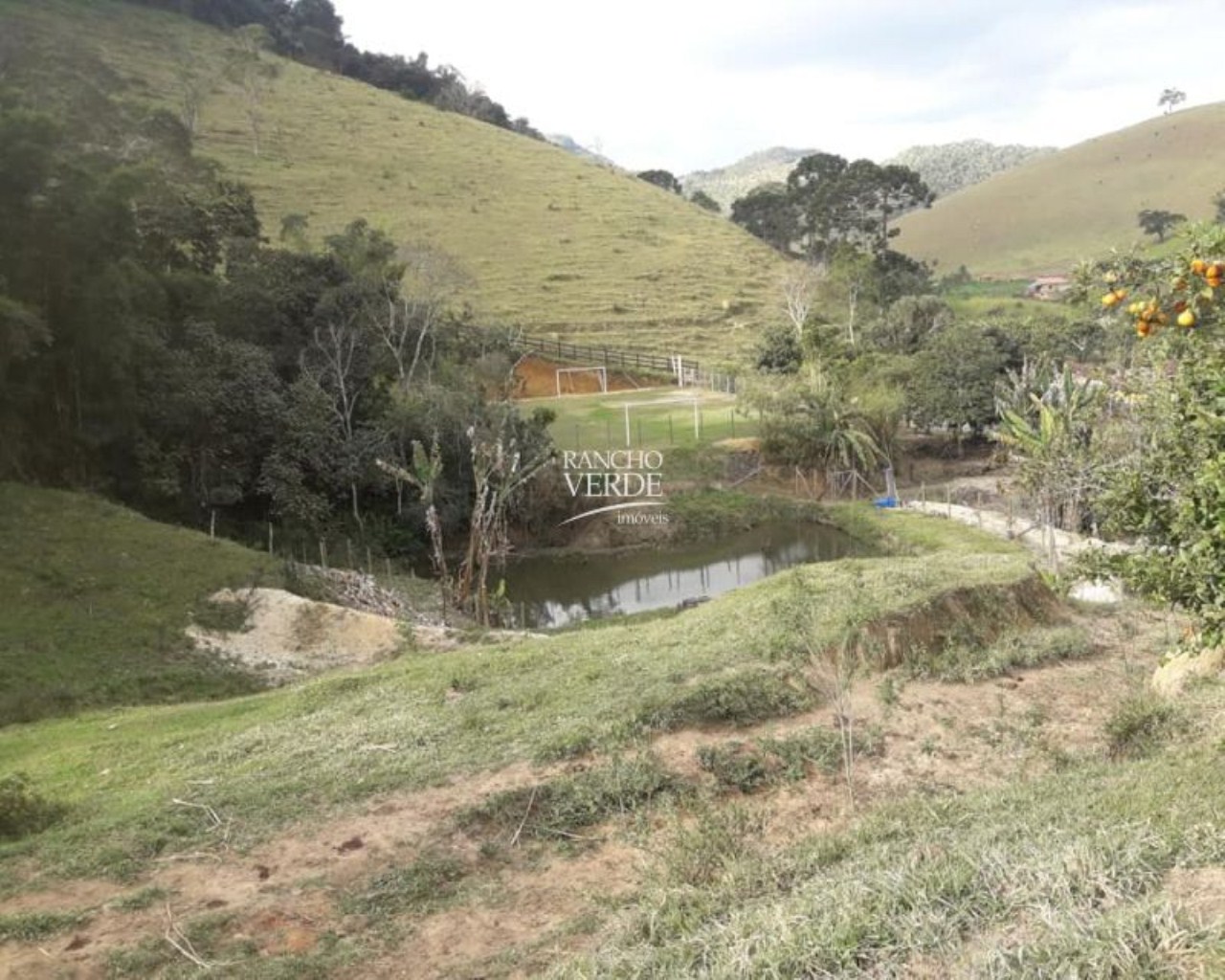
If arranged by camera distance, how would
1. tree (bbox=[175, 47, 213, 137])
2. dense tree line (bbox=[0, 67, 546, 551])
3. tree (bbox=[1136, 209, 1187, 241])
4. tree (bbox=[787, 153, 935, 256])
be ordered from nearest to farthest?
dense tree line (bbox=[0, 67, 546, 551])
tree (bbox=[175, 47, 213, 137])
tree (bbox=[1136, 209, 1187, 241])
tree (bbox=[787, 153, 935, 256])

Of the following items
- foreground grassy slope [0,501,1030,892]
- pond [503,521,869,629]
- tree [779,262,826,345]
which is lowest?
pond [503,521,869,629]

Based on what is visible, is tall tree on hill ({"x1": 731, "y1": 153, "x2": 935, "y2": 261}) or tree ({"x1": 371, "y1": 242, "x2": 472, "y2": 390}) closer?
tree ({"x1": 371, "y1": 242, "x2": 472, "y2": 390})

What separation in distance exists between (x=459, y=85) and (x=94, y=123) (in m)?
62.0

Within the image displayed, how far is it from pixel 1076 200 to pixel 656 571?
3125 inches

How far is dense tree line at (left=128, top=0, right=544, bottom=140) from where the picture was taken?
227 ft

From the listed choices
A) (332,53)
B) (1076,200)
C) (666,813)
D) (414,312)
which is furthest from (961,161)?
(666,813)

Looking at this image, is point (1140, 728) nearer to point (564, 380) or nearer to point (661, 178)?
point (564, 380)

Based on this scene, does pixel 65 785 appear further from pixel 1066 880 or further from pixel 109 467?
pixel 109 467

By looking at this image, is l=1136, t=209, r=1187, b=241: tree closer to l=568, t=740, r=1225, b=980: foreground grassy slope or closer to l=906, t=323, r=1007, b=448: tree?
l=906, t=323, r=1007, b=448: tree

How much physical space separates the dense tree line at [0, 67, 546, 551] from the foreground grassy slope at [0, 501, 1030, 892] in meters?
9.39

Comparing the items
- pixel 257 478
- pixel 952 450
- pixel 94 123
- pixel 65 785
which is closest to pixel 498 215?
pixel 94 123

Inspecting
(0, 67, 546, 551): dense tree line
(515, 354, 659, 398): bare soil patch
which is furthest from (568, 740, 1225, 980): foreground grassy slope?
(515, 354, 659, 398): bare soil patch

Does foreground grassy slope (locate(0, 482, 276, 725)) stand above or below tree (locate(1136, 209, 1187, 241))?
below

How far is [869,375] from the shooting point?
31.5 metres
